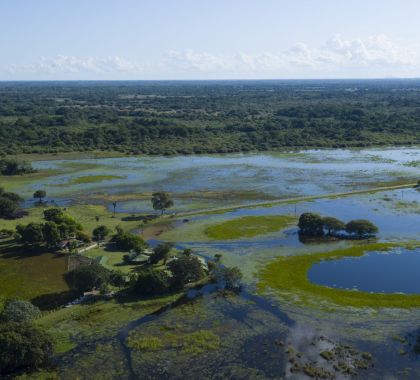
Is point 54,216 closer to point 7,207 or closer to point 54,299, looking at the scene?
point 7,207

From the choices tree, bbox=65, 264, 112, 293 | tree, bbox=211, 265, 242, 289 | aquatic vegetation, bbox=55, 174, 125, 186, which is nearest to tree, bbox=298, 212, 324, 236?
tree, bbox=211, 265, 242, 289

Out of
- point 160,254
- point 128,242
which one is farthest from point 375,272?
point 128,242

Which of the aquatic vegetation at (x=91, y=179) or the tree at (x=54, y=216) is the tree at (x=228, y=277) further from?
the aquatic vegetation at (x=91, y=179)

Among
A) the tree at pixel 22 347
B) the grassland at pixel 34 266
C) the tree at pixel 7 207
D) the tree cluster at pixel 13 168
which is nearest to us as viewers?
the tree at pixel 22 347

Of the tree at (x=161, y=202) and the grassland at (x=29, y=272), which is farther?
the tree at (x=161, y=202)

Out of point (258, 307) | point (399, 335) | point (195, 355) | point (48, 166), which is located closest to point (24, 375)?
point (195, 355)

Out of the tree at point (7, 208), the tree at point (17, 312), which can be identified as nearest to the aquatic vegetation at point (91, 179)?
the tree at point (7, 208)

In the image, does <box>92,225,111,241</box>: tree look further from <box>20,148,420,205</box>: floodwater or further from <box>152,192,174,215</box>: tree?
<box>20,148,420,205</box>: floodwater
